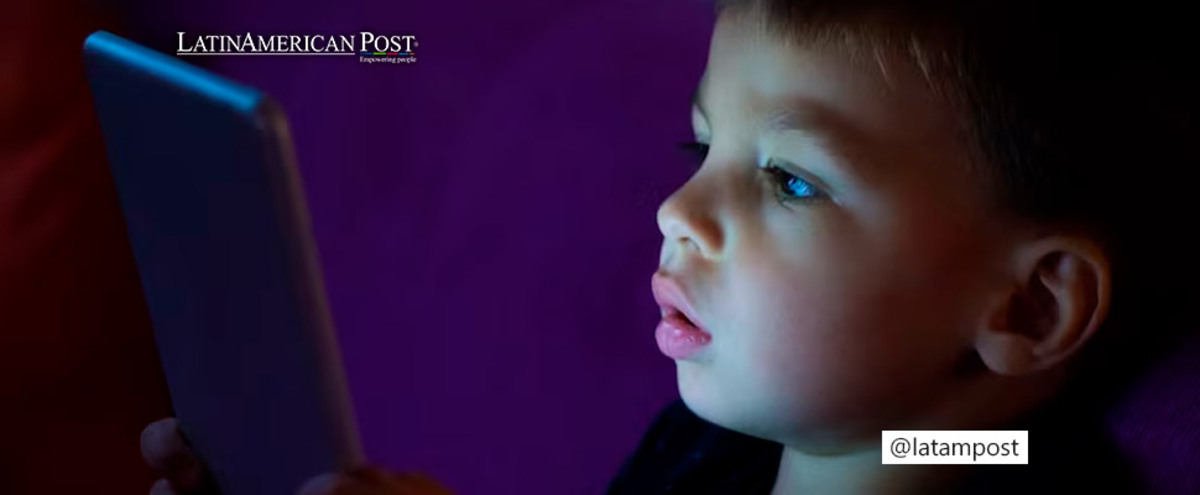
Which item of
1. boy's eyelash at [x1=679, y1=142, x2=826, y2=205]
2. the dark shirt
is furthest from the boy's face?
the dark shirt

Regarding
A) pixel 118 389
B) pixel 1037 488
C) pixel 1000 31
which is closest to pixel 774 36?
pixel 1000 31

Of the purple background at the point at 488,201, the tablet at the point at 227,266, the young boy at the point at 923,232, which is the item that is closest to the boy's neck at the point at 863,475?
the young boy at the point at 923,232

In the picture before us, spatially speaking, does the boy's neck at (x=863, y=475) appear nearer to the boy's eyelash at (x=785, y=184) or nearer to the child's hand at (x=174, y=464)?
the boy's eyelash at (x=785, y=184)

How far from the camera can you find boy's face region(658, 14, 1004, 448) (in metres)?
0.52

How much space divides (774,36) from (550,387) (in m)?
0.24

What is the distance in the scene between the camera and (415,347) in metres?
0.67

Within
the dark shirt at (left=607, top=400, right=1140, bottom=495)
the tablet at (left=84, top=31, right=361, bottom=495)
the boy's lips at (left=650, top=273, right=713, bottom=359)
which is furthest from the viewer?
the dark shirt at (left=607, top=400, right=1140, bottom=495)

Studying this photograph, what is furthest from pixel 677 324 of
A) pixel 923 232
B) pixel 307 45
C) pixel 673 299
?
pixel 307 45

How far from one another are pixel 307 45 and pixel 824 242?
27 centimetres

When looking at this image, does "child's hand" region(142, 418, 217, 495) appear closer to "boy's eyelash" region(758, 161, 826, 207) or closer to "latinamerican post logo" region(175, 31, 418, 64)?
"latinamerican post logo" region(175, 31, 418, 64)

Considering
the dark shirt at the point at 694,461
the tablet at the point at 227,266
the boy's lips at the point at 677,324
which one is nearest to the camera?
the tablet at the point at 227,266

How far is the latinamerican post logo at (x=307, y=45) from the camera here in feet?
2.05

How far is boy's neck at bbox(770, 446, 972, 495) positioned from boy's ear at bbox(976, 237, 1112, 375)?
6 cm

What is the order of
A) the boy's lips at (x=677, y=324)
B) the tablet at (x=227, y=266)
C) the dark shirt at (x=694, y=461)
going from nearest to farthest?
1. the tablet at (x=227, y=266)
2. the boy's lips at (x=677, y=324)
3. the dark shirt at (x=694, y=461)
